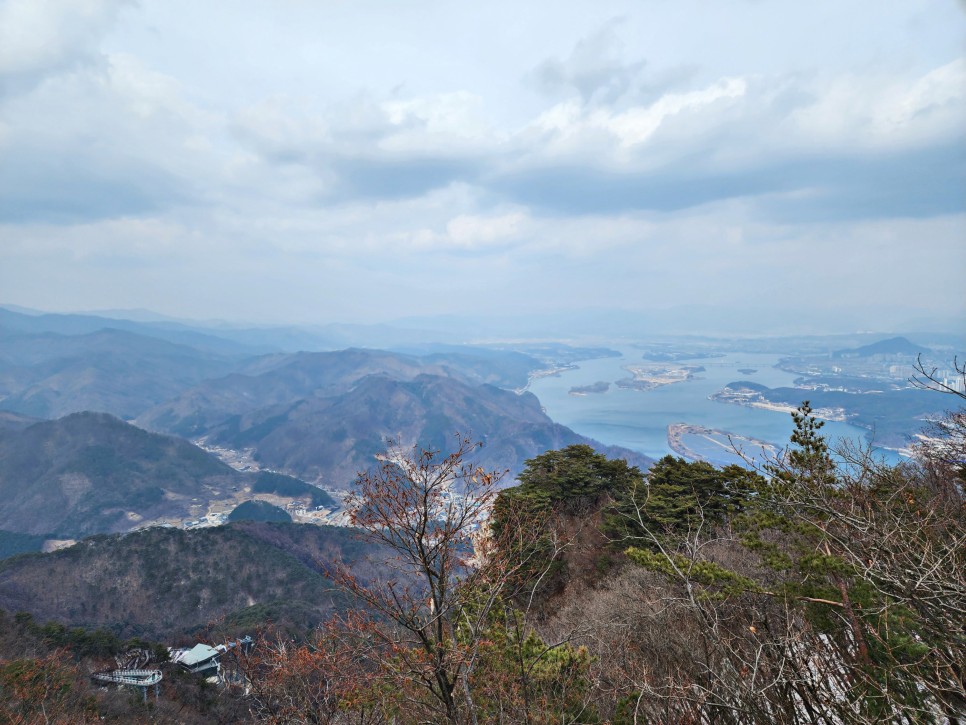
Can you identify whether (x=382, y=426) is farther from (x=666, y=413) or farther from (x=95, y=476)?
(x=666, y=413)

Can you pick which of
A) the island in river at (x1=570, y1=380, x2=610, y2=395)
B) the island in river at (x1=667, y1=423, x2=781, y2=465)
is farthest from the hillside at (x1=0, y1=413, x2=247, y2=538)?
the island in river at (x1=570, y1=380, x2=610, y2=395)

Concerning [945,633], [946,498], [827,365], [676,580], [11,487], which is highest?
[945,633]

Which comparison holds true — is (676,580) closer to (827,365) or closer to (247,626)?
(247,626)

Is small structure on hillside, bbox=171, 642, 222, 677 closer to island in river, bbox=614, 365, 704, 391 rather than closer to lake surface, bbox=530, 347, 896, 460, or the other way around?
lake surface, bbox=530, 347, 896, 460

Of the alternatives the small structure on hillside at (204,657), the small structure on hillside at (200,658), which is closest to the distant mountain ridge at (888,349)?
the small structure on hillside at (204,657)

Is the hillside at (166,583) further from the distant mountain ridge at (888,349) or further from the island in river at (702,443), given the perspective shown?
Answer: the distant mountain ridge at (888,349)

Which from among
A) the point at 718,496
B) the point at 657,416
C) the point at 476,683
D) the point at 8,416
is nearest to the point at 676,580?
the point at 476,683

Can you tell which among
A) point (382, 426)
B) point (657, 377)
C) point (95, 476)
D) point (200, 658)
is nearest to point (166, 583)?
point (200, 658)
